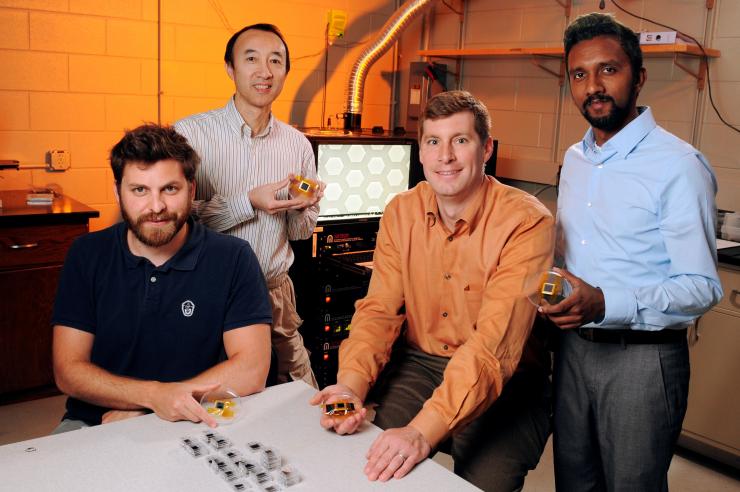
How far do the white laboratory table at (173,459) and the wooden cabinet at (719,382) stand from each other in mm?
2047

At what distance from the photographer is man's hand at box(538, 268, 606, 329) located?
67.7 inches

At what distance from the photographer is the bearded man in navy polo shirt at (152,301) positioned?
1893mm

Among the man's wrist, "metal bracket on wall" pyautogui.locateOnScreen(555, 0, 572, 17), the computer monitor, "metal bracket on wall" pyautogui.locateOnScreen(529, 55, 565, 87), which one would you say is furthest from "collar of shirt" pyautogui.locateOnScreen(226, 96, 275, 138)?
"metal bracket on wall" pyautogui.locateOnScreen(555, 0, 572, 17)

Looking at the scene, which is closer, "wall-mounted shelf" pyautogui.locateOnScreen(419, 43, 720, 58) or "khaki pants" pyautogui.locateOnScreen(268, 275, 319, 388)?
"khaki pants" pyautogui.locateOnScreen(268, 275, 319, 388)

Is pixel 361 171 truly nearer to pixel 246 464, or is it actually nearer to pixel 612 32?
pixel 612 32

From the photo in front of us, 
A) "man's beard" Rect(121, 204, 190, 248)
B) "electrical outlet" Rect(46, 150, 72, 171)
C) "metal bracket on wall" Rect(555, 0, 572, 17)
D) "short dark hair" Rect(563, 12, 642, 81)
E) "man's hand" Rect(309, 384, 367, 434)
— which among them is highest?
"metal bracket on wall" Rect(555, 0, 572, 17)

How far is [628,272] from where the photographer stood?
1.91 m

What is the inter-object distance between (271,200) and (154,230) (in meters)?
0.60

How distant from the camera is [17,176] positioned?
11.6 ft

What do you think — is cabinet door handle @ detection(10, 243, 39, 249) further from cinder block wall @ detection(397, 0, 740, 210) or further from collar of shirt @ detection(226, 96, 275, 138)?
cinder block wall @ detection(397, 0, 740, 210)

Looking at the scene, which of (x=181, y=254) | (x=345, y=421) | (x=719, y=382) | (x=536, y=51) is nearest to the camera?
(x=345, y=421)

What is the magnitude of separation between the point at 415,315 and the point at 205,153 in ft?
3.46

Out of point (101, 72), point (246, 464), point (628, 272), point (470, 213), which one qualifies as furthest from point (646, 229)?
point (101, 72)

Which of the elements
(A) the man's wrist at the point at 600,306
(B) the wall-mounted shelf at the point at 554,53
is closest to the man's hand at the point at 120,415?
(A) the man's wrist at the point at 600,306
